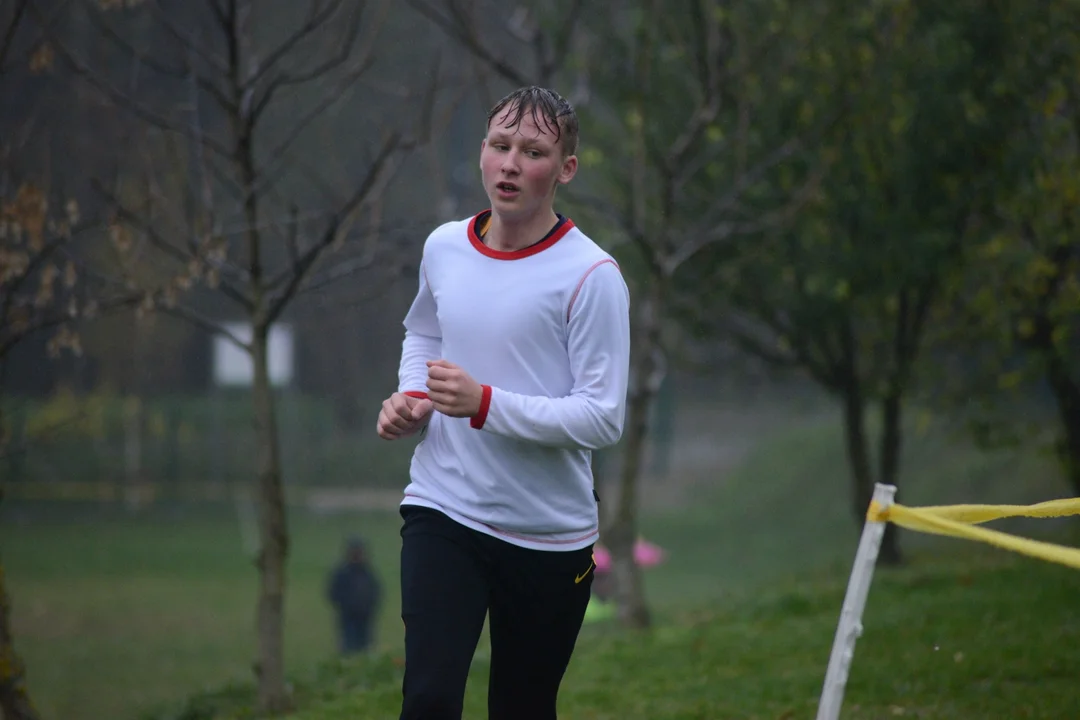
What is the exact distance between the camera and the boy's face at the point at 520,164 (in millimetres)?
3584

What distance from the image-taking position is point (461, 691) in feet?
11.1

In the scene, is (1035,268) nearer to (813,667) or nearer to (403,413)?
(813,667)

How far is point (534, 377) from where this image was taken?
357 cm

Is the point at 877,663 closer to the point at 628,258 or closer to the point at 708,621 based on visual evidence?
the point at 708,621

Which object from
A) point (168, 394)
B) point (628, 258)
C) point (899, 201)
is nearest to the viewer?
point (899, 201)

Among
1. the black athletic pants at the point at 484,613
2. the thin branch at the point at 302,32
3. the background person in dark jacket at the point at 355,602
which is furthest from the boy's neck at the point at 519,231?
the background person in dark jacket at the point at 355,602

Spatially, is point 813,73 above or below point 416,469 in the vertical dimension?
above

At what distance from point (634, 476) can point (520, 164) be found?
265 inches

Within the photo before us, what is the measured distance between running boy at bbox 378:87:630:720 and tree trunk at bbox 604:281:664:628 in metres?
6.06

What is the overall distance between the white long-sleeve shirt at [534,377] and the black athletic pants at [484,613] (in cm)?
6

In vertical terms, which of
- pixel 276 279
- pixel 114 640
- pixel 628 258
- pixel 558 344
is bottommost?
pixel 114 640

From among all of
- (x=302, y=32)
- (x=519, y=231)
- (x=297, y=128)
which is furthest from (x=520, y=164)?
(x=297, y=128)

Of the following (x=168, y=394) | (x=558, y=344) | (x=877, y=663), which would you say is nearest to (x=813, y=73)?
(x=877, y=663)

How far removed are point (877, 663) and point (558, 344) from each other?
4.04m
